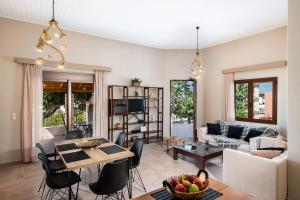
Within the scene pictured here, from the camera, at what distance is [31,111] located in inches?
175

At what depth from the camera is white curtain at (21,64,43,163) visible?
4.36 m

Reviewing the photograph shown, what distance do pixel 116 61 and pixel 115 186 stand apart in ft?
14.3

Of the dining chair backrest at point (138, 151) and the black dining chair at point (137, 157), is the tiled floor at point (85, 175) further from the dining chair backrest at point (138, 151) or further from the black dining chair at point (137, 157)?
the dining chair backrest at point (138, 151)

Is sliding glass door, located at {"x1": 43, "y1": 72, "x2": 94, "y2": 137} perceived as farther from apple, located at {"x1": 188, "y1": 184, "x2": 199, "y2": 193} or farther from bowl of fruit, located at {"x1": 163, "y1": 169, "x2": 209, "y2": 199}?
apple, located at {"x1": 188, "y1": 184, "x2": 199, "y2": 193}

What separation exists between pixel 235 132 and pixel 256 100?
1202 mm

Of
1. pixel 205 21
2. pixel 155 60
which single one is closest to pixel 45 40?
pixel 205 21

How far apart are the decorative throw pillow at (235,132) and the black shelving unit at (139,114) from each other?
7.83ft

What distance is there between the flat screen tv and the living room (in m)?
0.35

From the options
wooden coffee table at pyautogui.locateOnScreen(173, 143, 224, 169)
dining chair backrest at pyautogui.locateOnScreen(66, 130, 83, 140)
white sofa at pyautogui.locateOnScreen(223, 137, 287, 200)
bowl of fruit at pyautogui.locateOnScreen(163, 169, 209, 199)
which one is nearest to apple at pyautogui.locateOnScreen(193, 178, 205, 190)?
bowl of fruit at pyautogui.locateOnScreen(163, 169, 209, 199)

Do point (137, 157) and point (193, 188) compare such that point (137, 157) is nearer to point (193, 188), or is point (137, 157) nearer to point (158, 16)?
point (193, 188)

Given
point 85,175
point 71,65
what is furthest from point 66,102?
point 85,175

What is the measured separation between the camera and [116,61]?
232 inches

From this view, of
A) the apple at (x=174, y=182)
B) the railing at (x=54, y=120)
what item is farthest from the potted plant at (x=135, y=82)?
the apple at (x=174, y=182)

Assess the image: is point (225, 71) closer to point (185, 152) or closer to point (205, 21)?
point (205, 21)
